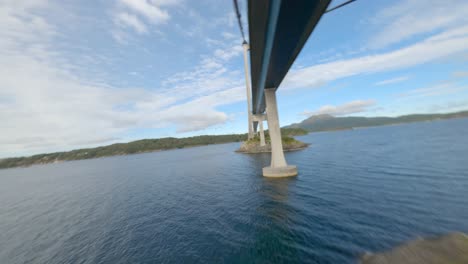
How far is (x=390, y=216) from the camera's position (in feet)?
43.2

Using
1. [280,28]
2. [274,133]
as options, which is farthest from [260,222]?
[274,133]

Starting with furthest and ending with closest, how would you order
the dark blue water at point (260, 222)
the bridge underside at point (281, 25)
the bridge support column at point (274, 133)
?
the bridge support column at point (274, 133)
the dark blue water at point (260, 222)
the bridge underside at point (281, 25)

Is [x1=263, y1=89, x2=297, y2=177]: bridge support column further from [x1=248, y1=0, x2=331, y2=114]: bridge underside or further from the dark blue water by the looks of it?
[x1=248, y1=0, x2=331, y2=114]: bridge underside

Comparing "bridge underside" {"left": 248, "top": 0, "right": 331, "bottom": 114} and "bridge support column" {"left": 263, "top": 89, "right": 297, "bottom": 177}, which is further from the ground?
"bridge underside" {"left": 248, "top": 0, "right": 331, "bottom": 114}

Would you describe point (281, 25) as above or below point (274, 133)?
above

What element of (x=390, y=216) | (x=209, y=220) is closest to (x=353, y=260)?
(x=390, y=216)

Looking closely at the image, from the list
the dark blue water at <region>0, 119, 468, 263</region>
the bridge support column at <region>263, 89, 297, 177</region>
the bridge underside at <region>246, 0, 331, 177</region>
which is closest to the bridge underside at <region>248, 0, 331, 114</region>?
the bridge underside at <region>246, 0, 331, 177</region>

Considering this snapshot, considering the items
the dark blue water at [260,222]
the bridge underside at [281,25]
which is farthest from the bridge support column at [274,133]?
the bridge underside at [281,25]

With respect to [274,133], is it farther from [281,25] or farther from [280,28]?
[281,25]

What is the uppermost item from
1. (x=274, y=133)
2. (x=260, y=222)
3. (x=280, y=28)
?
(x=280, y=28)

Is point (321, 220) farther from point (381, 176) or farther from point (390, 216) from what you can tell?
point (381, 176)

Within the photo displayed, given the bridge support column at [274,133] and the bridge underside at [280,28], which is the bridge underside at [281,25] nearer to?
the bridge underside at [280,28]

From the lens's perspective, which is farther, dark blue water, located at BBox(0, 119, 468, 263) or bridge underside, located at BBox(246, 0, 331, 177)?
dark blue water, located at BBox(0, 119, 468, 263)

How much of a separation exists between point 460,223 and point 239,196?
673 inches
